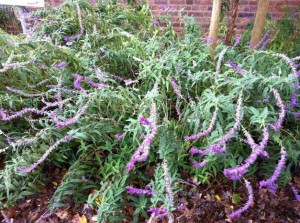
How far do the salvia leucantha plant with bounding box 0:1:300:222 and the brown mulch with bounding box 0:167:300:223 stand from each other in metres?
0.06

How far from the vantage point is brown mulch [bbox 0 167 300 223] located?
5.71ft

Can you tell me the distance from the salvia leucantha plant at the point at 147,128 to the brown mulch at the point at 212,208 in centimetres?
6

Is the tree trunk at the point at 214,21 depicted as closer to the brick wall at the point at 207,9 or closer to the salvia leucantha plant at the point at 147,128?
the salvia leucantha plant at the point at 147,128

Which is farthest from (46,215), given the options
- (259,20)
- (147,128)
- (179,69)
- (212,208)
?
(259,20)

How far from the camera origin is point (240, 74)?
2105 millimetres

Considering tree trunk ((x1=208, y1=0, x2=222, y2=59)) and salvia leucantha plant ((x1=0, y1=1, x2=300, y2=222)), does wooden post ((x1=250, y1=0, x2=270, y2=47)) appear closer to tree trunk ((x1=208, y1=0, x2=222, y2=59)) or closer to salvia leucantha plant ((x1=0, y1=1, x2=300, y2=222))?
tree trunk ((x1=208, y1=0, x2=222, y2=59))

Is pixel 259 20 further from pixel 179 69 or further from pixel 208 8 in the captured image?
pixel 208 8

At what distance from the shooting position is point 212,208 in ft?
5.85

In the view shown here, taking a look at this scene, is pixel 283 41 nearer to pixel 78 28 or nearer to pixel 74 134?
pixel 78 28

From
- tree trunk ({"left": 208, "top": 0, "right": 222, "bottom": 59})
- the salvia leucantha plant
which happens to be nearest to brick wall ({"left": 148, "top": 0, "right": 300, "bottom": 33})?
tree trunk ({"left": 208, "top": 0, "right": 222, "bottom": 59})

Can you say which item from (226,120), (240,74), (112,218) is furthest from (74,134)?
(240,74)

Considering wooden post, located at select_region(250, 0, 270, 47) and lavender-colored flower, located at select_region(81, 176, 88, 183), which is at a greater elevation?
wooden post, located at select_region(250, 0, 270, 47)

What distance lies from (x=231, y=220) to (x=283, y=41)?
2.78 metres

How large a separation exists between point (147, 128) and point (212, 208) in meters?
0.64
